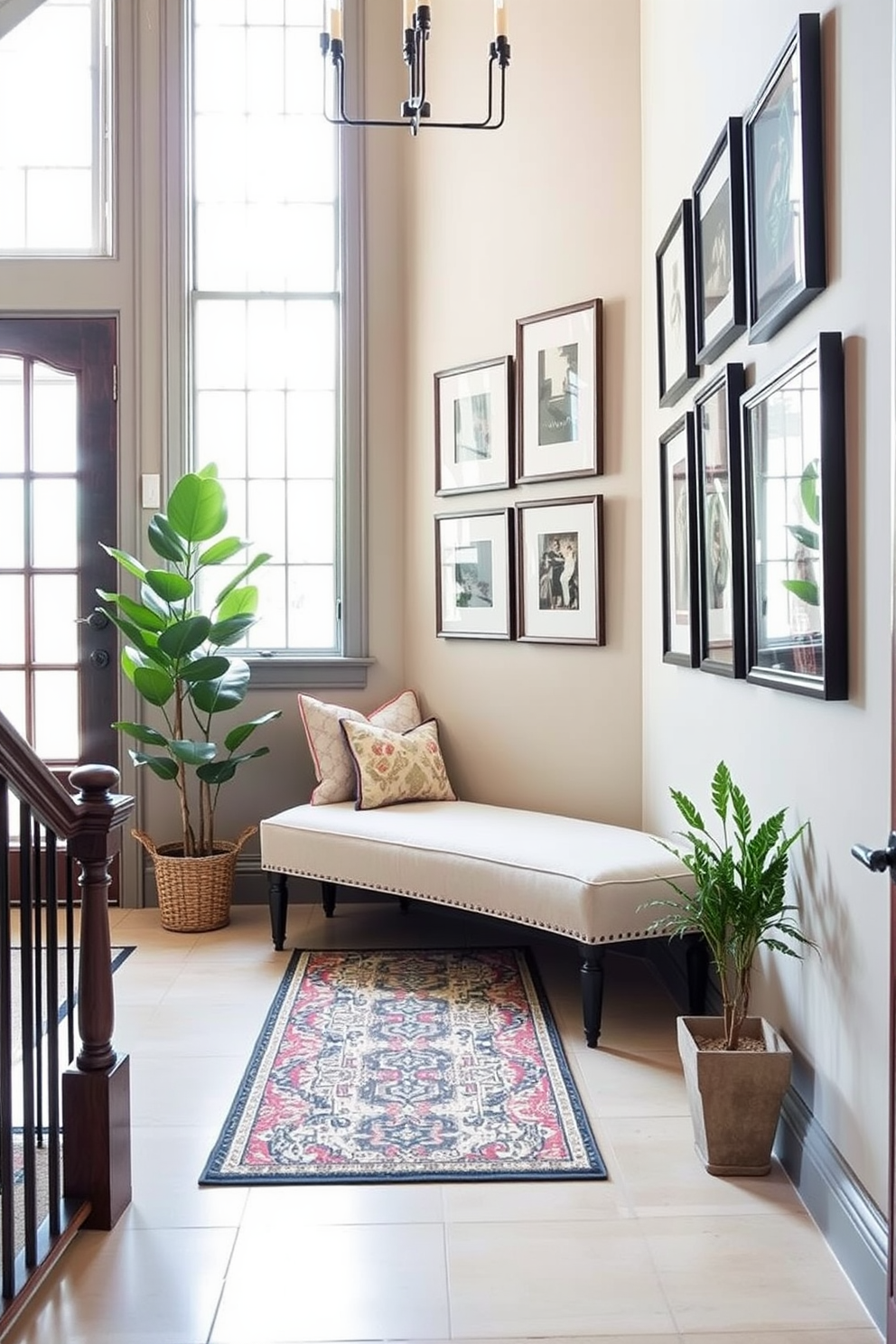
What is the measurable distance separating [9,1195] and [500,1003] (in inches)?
73.7

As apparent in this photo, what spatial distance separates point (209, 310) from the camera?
479 centimetres

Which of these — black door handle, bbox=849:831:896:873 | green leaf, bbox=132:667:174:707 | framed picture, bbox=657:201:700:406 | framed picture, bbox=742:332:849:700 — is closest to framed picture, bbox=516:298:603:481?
framed picture, bbox=657:201:700:406

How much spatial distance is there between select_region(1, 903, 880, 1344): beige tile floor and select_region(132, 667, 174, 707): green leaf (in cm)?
169

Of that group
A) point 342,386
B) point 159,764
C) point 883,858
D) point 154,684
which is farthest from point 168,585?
point 883,858

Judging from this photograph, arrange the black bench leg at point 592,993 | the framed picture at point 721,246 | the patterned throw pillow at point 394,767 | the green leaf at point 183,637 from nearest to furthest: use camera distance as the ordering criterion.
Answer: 1. the framed picture at point 721,246
2. the black bench leg at point 592,993
3. the green leaf at point 183,637
4. the patterned throw pillow at point 394,767

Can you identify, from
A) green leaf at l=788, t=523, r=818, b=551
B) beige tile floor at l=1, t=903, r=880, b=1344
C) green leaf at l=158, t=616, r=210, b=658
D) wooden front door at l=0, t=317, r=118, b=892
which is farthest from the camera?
wooden front door at l=0, t=317, r=118, b=892

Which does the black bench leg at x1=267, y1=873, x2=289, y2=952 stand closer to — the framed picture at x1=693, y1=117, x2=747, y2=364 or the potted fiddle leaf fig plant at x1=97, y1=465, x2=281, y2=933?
the potted fiddle leaf fig plant at x1=97, y1=465, x2=281, y2=933

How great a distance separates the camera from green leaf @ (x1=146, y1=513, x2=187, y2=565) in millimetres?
4223

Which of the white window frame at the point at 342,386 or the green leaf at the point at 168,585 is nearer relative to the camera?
the green leaf at the point at 168,585

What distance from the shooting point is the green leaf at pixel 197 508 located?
422 cm

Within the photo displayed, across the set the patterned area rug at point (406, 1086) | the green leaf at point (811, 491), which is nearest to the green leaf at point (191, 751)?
the patterned area rug at point (406, 1086)

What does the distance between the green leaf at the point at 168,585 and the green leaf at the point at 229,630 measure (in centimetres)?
17

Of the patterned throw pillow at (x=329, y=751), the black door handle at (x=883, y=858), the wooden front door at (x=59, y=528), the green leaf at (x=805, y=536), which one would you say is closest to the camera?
the black door handle at (x=883, y=858)

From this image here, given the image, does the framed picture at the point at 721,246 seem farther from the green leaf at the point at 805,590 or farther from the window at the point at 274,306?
the window at the point at 274,306
